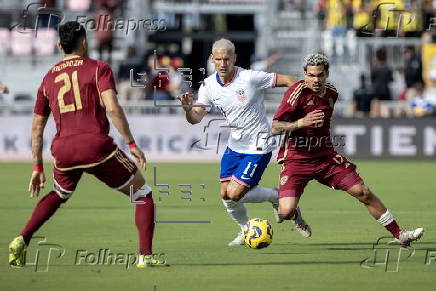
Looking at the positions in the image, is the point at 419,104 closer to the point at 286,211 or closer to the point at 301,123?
the point at 286,211

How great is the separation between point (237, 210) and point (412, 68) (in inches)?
694

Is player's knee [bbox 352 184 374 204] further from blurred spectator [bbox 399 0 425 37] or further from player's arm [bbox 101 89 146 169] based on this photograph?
blurred spectator [bbox 399 0 425 37]

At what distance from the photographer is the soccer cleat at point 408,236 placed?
1083cm

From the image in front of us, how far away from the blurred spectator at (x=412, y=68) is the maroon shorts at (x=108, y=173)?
1966 cm

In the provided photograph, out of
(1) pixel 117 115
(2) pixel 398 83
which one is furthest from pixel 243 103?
(2) pixel 398 83

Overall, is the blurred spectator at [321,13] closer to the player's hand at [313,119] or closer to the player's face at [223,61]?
the player's face at [223,61]

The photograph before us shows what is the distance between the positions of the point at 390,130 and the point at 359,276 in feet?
51.0

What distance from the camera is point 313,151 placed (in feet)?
36.6

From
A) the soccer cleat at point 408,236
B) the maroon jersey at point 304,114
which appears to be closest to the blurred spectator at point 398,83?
the maroon jersey at point 304,114

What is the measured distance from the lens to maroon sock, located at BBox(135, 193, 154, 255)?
9.84 metres

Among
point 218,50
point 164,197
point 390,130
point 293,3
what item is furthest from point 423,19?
point 218,50

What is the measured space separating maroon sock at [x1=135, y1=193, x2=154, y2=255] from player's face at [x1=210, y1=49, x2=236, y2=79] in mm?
2255

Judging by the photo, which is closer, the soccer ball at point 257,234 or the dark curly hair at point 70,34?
the dark curly hair at point 70,34

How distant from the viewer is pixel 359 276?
9602 mm
